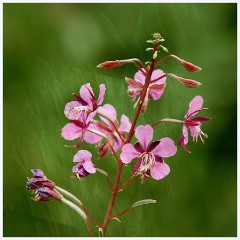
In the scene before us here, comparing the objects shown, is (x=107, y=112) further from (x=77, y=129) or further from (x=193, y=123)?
(x=193, y=123)

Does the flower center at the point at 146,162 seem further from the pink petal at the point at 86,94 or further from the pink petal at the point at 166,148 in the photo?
the pink petal at the point at 86,94

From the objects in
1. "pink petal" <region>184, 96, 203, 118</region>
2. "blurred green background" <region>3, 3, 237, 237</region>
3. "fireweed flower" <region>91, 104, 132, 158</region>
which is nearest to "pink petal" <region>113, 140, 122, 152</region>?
"fireweed flower" <region>91, 104, 132, 158</region>

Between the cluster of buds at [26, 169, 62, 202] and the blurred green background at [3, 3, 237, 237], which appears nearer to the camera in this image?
the cluster of buds at [26, 169, 62, 202]

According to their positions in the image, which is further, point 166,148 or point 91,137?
point 91,137

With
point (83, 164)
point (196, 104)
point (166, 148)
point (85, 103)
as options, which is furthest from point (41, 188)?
point (196, 104)

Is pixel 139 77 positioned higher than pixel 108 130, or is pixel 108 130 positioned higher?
pixel 139 77

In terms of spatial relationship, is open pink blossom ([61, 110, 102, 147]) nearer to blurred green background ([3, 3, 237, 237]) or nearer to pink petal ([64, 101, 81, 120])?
pink petal ([64, 101, 81, 120])

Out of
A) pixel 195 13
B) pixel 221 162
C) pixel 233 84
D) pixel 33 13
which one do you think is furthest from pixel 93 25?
pixel 221 162
